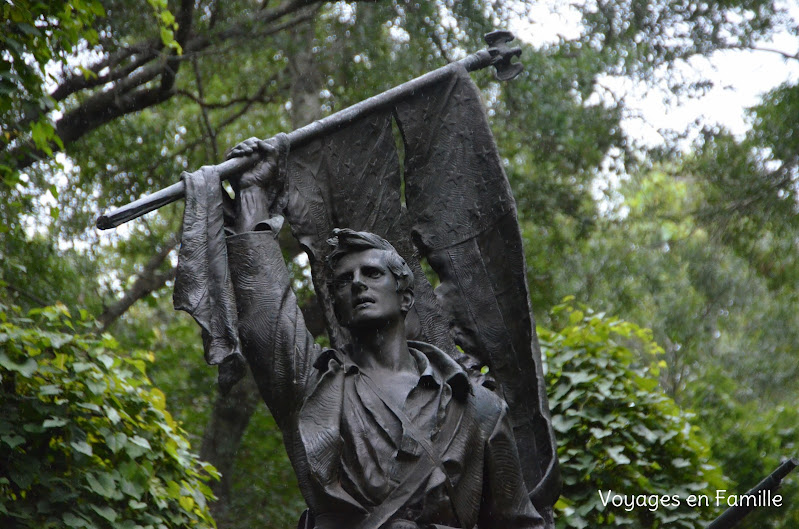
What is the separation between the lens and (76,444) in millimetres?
6195

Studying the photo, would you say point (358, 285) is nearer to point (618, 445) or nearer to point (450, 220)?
point (450, 220)

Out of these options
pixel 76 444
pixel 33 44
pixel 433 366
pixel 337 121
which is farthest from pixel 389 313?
pixel 33 44

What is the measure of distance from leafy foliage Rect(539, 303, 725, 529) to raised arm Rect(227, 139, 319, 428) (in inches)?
132

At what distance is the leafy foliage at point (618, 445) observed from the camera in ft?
23.4

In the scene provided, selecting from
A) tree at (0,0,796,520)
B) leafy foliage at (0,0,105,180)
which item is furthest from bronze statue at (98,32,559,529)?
tree at (0,0,796,520)

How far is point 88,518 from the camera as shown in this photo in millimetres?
6227

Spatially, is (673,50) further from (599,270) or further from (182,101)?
(182,101)

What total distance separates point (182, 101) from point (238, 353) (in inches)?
458

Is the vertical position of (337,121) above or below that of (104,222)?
above

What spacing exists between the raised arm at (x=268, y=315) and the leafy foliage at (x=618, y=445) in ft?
11.0

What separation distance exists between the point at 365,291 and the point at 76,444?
2639 millimetres

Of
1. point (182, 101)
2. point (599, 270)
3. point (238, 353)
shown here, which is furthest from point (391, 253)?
point (182, 101)

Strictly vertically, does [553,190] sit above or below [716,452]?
above

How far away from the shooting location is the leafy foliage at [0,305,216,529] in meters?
6.18
